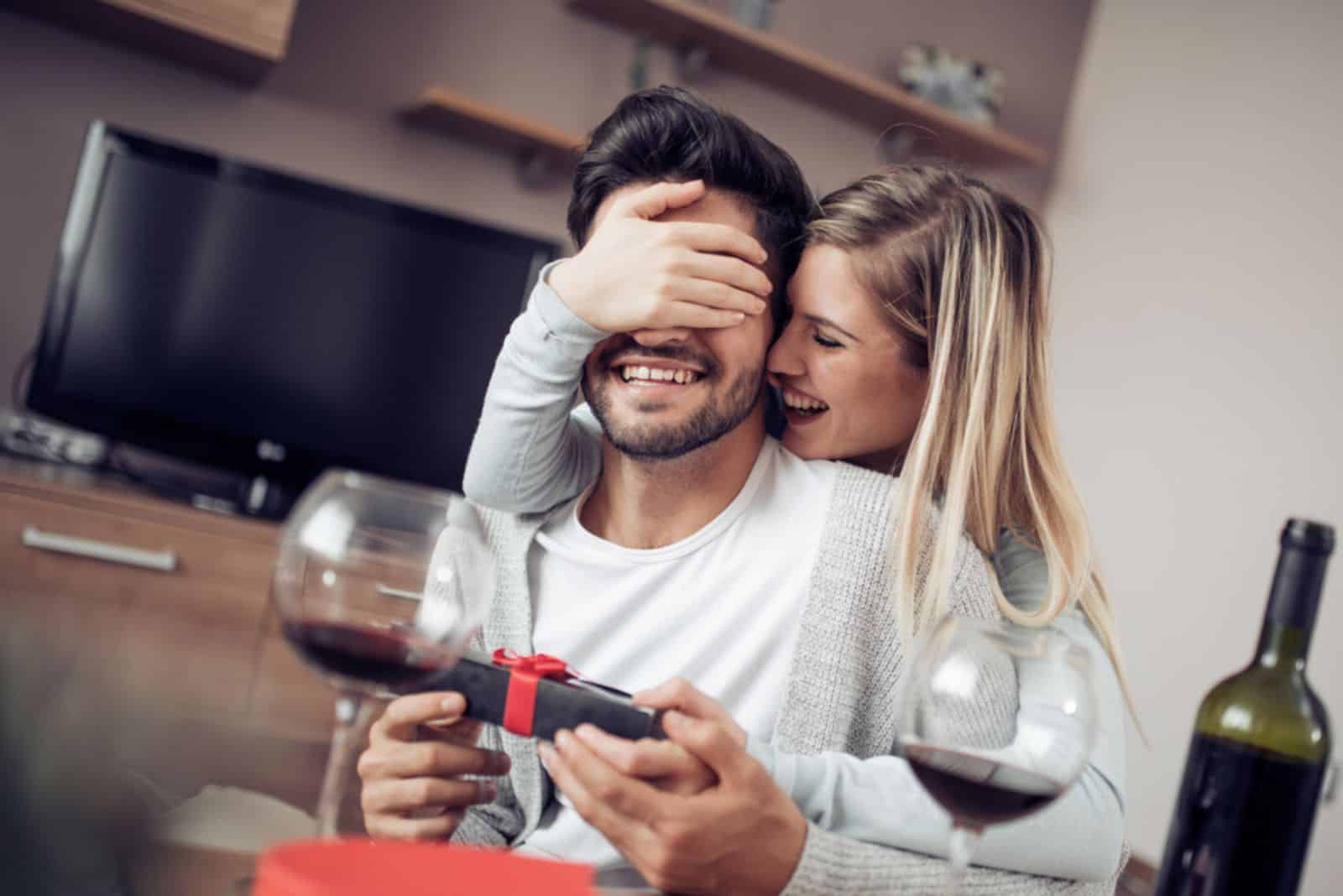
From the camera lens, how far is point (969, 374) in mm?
1379

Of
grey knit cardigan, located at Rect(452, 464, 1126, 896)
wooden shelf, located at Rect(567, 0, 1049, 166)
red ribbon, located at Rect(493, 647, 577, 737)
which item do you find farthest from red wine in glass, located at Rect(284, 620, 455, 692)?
wooden shelf, located at Rect(567, 0, 1049, 166)

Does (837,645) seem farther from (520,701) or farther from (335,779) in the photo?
(335,779)

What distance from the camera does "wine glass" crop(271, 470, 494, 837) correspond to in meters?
Result: 0.61

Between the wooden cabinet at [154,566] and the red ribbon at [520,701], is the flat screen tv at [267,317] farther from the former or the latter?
the red ribbon at [520,701]

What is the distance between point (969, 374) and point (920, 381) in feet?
0.46

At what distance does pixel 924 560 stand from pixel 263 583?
1554 mm

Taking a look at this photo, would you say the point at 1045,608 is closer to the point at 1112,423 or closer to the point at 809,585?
the point at 809,585

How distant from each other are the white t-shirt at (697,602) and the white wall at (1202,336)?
2.01 meters

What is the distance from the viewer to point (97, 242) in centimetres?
261

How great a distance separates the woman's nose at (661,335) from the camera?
4.24 ft

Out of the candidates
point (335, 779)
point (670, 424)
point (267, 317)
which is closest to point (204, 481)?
point (267, 317)

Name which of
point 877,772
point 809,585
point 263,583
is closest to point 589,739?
point 877,772

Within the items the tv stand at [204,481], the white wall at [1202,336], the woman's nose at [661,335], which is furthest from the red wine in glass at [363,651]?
the white wall at [1202,336]

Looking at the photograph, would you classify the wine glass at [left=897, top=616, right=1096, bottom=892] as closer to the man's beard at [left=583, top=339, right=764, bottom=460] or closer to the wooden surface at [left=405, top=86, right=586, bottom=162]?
the man's beard at [left=583, top=339, right=764, bottom=460]
